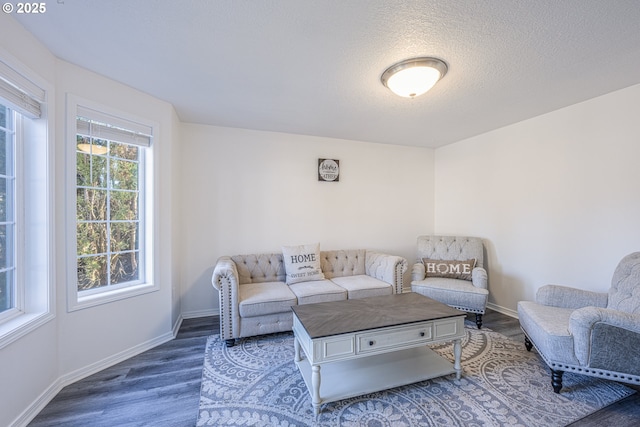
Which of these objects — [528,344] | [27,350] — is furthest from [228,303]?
[528,344]

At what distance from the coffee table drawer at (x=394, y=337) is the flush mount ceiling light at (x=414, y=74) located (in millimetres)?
1858

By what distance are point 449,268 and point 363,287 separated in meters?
1.29

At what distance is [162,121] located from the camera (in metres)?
2.68

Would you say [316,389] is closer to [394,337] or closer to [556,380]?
[394,337]

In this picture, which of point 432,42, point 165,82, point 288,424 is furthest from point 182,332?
point 432,42

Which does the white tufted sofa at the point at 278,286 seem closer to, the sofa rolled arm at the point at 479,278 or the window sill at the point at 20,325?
the sofa rolled arm at the point at 479,278

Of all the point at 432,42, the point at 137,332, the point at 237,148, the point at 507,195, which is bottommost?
the point at 137,332

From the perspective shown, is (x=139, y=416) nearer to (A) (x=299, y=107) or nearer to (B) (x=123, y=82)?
(B) (x=123, y=82)

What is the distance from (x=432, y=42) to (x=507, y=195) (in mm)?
2568

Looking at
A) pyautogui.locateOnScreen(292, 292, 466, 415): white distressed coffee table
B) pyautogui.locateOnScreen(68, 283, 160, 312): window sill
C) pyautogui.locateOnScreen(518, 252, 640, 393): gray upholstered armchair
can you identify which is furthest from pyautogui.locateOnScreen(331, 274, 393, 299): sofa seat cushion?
pyautogui.locateOnScreen(68, 283, 160, 312): window sill

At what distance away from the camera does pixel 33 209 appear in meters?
1.81

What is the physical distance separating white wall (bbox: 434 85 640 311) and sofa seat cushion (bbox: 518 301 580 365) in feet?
2.72

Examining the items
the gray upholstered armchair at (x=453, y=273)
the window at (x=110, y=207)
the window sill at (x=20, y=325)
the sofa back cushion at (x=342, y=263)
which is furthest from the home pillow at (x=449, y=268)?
the window sill at (x=20, y=325)

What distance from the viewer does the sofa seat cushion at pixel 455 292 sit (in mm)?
2947
